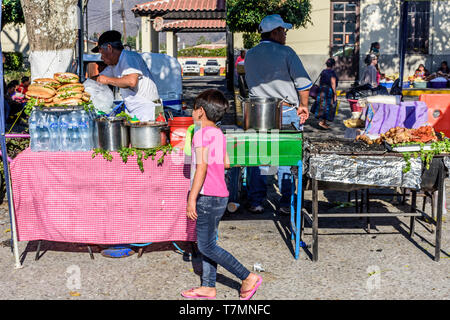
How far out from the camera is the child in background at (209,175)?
4082 mm

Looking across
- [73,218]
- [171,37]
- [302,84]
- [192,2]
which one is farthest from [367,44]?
[73,218]

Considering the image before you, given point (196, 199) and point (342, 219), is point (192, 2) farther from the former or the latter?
point (196, 199)

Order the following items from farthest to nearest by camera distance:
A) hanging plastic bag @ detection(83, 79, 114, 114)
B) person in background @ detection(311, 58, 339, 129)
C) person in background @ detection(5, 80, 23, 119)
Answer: person in background @ detection(311, 58, 339, 129)
person in background @ detection(5, 80, 23, 119)
hanging plastic bag @ detection(83, 79, 114, 114)

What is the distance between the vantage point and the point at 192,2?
22609mm

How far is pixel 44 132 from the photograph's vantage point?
16.8 feet

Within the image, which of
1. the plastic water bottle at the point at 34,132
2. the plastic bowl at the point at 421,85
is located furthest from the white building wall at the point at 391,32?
the plastic water bottle at the point at 34,132

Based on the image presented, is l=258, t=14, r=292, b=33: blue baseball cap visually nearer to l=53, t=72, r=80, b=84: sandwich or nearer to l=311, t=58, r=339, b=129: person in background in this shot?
l=53, t=72, r=80, b=84: sandwich

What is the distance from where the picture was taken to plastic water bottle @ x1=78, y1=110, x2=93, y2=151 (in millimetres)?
5133

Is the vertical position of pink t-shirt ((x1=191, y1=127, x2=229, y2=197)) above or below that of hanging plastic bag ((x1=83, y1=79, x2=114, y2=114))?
below

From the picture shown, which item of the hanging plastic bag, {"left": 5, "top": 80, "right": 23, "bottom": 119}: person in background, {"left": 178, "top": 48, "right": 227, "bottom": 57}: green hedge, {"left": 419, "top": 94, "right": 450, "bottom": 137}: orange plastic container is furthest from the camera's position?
{"left": 178, "top": 48, "right": 227, "bottom": 57}: green hedge

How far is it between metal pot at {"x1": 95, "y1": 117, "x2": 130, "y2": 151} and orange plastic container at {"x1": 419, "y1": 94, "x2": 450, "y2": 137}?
407 cm

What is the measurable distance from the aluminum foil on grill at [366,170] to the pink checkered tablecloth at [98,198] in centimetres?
125

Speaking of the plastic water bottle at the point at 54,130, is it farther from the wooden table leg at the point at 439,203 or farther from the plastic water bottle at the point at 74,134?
the wooden table leg at the point at 439,203

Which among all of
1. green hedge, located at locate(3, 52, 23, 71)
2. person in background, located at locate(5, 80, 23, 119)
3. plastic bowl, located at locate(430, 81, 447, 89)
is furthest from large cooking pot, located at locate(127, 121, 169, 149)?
green hedge, located at locate(3, 52, 23, 71)
